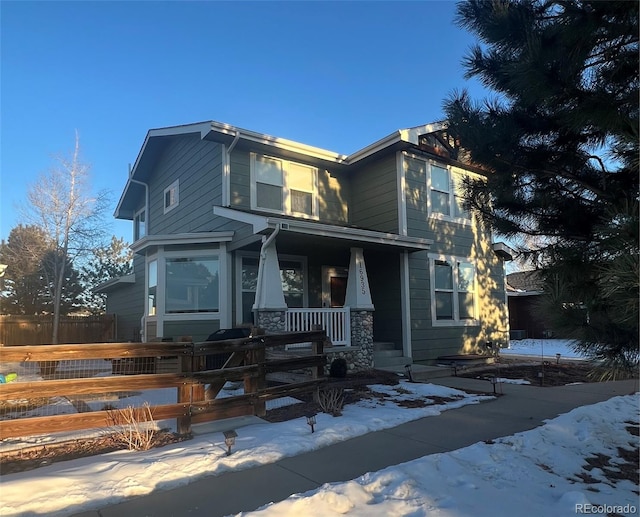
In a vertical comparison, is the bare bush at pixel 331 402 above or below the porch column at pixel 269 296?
below

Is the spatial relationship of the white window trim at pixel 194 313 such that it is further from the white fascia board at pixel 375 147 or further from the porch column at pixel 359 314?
the white fascia board at pixel 375 147

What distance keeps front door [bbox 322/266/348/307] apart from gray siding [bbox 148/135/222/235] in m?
3.41

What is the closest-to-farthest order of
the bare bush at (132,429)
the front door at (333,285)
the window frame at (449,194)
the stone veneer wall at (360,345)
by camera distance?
the bare bush at (132,429) < the stone veneer wall at (360,345) < the front door at (333,285) < the window frame at (449,194)

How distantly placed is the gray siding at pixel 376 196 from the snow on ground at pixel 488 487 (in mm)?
7430

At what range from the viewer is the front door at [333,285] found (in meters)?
12.0

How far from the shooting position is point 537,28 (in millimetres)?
3873

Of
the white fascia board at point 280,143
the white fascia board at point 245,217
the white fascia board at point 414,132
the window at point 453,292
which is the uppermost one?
the white fascia board at point 414,132

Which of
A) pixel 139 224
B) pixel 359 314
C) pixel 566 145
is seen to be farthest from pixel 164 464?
pixel 139 224

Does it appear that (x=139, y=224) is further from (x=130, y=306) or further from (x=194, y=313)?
(x=194, y=313)

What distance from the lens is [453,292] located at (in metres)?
12.7

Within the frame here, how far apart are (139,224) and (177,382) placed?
13.2m

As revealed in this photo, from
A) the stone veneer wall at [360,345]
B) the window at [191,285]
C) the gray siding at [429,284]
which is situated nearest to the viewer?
the stone veneer wall at [360,345]

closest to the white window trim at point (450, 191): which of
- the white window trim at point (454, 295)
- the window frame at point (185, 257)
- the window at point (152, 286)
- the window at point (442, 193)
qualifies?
the window at point (442, 193)

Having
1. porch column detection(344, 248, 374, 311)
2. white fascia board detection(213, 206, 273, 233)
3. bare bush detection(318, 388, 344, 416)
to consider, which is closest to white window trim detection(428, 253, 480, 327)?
porch column detection(344, 248, 374, 311)
